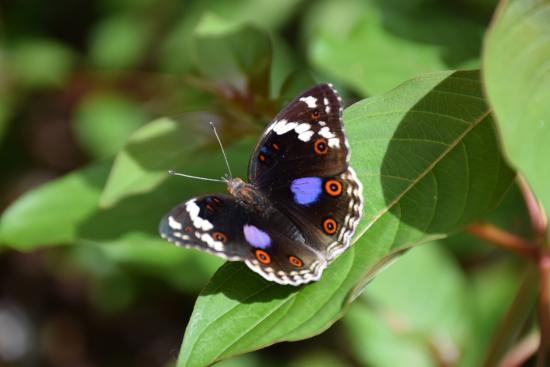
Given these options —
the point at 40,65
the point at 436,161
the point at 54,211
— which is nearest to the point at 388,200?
the point at 436,161

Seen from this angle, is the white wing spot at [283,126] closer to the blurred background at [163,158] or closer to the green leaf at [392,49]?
the blurred background at [163,158]

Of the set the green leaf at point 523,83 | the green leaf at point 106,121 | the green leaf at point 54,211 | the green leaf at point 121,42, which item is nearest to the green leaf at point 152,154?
the green leaf at point 54,211

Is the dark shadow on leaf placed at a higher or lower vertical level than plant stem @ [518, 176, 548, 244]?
higher

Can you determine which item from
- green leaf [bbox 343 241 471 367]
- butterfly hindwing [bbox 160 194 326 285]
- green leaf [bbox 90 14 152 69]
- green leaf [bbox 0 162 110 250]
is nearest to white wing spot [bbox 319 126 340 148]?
butterfly hindwing [bbox 160 194 326 285]

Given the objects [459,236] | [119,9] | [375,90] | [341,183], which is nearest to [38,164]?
[119,9]

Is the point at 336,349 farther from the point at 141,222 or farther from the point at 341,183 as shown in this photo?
the point at 341,183

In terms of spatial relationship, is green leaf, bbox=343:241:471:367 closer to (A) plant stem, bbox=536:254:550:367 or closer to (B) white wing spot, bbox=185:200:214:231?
(A) plant stem, bbox=536:254:550:367

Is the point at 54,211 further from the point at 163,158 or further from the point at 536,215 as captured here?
the point at 536,215
